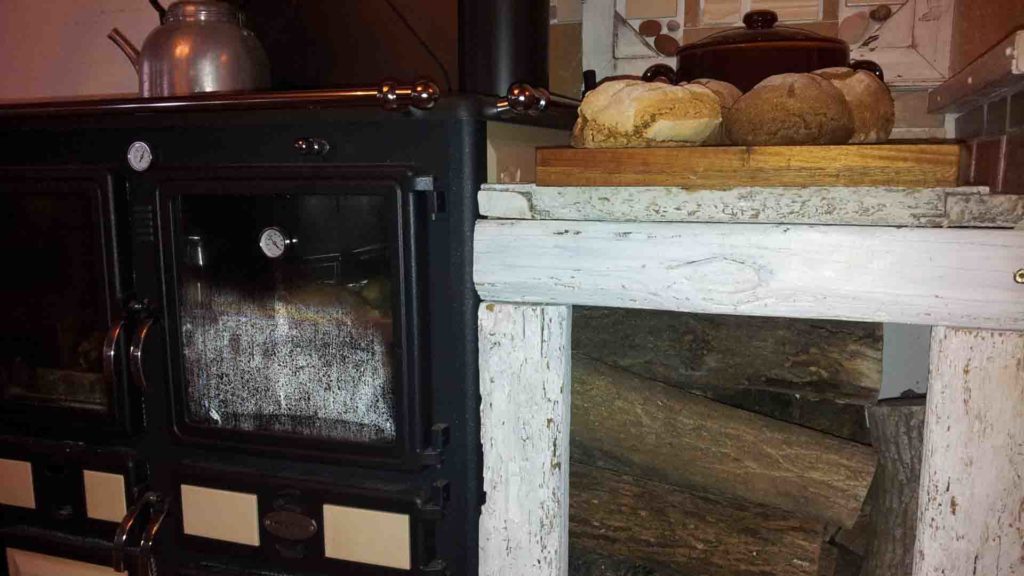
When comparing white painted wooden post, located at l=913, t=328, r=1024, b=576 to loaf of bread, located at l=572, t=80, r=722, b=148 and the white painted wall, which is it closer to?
loaf of bread, located at l=572, t=80, r=722, b=148

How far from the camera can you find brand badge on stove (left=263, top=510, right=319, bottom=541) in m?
1.17

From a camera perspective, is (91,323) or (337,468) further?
(91,323)

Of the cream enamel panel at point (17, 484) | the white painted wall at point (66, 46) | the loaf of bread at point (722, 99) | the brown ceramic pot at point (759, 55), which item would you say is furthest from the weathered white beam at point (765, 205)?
the white painted wall at point (66, 46)

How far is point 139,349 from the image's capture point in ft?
3.93

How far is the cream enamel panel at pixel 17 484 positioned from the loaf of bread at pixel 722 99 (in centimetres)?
126

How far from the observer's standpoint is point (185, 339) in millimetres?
1218

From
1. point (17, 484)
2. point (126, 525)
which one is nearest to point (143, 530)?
point (126, 525)

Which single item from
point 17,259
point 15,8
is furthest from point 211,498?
point 15,8

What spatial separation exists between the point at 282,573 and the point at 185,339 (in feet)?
1.32

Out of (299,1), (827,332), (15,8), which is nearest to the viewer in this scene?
(827,332)

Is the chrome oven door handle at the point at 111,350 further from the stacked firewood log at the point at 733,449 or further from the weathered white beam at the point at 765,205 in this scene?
the stacked firewood log at the point at 733,449

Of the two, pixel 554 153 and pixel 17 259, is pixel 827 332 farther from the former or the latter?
pixel 17 259

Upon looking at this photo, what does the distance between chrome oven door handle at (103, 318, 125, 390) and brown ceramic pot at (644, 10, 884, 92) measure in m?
0.94

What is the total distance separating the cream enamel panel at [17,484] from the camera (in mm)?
1333
